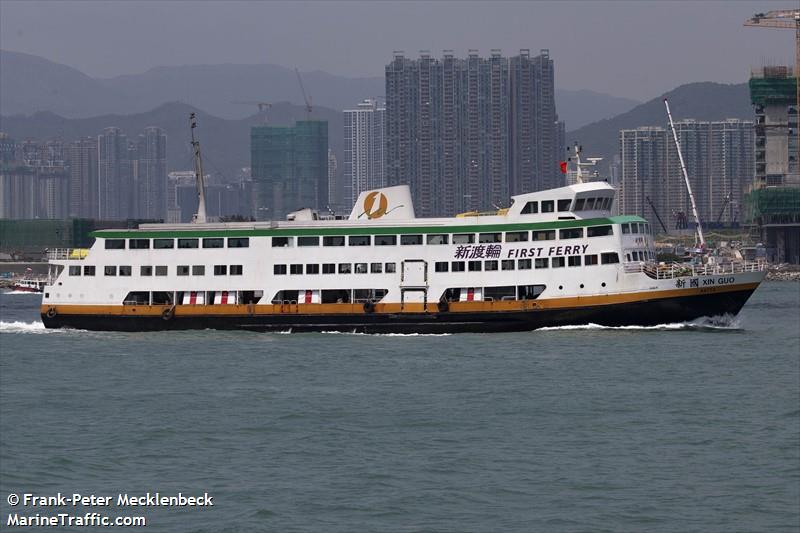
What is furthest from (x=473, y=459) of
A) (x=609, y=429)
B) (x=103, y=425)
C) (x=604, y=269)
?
(x=604, y=269)

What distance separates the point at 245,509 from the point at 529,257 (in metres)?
27.8

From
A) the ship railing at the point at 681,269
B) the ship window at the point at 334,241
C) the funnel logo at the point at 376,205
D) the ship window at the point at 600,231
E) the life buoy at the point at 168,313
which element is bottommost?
the life buoy at the point at 168,313

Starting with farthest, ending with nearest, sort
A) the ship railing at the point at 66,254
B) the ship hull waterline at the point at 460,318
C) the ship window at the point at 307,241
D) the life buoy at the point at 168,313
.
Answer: the ship railing at the point at 66,254
the life buoy at the point at 168,313
the ship window at the point at 307,241
the ship hull waterline at the point at 460,318

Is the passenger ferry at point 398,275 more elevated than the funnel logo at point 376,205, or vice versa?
the funnel logo at point 376,205

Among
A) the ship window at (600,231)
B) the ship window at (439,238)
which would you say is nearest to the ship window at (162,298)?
the ship window at (439,238)

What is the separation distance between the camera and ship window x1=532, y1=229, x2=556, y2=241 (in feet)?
162

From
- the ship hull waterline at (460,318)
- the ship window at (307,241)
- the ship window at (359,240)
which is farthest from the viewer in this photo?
the ship window at (307,241)

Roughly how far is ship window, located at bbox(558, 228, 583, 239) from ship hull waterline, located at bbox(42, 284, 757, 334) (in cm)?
257

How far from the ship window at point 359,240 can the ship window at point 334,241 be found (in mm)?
302

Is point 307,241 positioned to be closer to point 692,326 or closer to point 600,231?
point 600,231

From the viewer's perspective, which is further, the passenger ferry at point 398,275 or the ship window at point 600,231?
the passenger ferry at point 398,275

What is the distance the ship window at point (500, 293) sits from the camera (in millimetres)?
50094

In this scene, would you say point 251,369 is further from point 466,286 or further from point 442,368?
point 466,286

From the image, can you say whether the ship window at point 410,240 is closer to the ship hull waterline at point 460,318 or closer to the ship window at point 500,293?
the ship hull waterline at point 460,318
